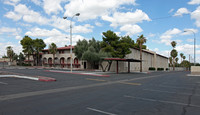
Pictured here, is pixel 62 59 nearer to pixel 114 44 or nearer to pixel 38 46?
pixel 38 46

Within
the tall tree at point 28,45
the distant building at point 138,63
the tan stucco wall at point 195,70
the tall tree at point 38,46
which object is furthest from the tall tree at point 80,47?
the tall tree at point 28,45

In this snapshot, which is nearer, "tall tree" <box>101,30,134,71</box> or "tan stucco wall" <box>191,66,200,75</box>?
"tan stucco wall" <box>191,66,200,75</box>

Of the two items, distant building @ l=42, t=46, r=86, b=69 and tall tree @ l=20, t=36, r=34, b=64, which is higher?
tall tree @ l=20, t=36, r=34, b=64

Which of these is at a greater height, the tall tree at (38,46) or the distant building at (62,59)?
the tall tree at (38,46)

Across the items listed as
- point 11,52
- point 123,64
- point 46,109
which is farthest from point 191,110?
point 11,52

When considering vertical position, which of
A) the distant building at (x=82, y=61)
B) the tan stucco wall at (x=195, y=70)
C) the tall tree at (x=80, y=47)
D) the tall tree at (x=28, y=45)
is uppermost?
→ the tall tree at (x=28, y=45)

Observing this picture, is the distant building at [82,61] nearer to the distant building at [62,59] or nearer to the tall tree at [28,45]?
the distant building at [62,59]

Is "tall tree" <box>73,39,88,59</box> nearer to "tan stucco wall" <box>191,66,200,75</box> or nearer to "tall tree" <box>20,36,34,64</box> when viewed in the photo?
"tan stucco wall" <box>191,66,200,75</box>

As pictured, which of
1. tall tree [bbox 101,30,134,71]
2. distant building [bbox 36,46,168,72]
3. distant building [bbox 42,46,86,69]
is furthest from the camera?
distant building [bbox 42,46,86,69]

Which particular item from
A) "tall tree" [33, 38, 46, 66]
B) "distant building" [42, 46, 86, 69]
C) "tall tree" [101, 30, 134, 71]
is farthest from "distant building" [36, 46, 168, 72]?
"tall tree" [101, 30, 134, 71]

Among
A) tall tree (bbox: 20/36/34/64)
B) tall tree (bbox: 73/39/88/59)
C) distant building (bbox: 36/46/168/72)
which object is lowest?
distant building (bbox: 36/46/168/72)

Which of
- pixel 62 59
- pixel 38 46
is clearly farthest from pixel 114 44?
pixel 38 46

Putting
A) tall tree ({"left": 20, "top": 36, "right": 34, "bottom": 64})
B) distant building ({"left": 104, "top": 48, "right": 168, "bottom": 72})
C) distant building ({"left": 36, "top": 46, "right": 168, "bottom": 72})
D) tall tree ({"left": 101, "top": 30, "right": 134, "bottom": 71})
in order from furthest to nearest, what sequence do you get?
tall tree ({"left": 20, "top": 36, "right": 34, "bottom": 64}), distant building ({"left": 36, "top": 46, "right": 168, "bottom": 72}), distant building ({"left": 104, "top": 48, "right": 168, "bottom": 72}), tall tree ({"left": 101, "top": 30, "right": 134, "bottom": 71})

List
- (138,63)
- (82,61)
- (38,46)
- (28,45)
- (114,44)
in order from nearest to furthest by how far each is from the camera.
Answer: (114,44) → (82,61) → (138,63) → (38,46) → (28,45)
